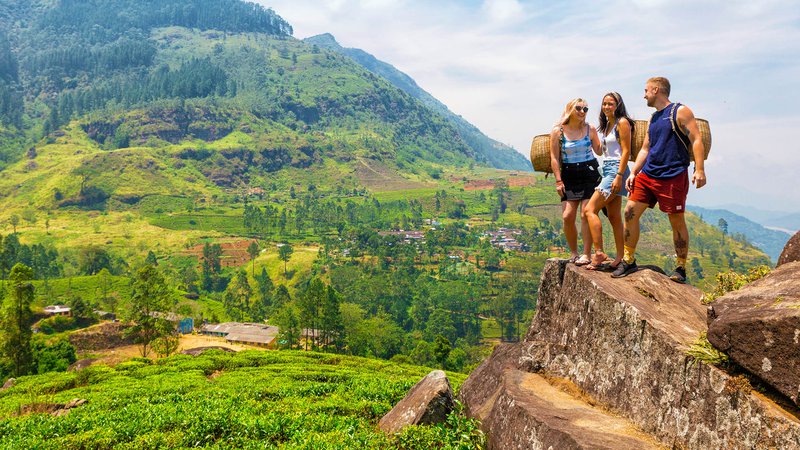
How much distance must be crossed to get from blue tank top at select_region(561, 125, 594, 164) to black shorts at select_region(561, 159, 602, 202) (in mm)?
110

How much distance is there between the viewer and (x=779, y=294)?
6.38m

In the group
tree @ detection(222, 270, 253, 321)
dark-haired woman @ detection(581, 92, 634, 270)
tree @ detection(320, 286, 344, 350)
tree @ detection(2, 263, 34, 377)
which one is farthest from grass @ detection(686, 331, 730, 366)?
tree @ detection(222, 270, 253, 321)

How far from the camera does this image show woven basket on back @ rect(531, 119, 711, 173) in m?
8.73

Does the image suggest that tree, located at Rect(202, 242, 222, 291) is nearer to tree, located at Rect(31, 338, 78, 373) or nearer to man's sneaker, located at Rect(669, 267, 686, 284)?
tree, located at Rect(31, 338, 78, 373)

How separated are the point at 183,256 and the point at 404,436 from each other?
474 feet

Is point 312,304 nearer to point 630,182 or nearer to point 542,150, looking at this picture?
point 542,150

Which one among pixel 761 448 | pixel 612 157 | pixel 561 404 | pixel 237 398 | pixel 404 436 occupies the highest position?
pixel 612 157

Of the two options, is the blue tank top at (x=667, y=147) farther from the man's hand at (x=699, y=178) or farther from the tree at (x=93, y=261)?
the tree at (x=93, y=261)

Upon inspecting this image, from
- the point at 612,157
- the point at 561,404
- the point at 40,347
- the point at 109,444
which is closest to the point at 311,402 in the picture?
the point at 109,444

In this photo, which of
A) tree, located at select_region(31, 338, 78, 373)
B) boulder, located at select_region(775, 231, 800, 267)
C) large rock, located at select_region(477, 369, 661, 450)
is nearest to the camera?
large rock, located at select_region(477, 369, 661, 450)

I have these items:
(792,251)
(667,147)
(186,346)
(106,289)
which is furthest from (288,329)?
(792,251)

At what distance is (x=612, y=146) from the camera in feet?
32.8

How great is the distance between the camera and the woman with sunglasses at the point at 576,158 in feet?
34.1

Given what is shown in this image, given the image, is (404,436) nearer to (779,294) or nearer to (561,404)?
(561,404)
